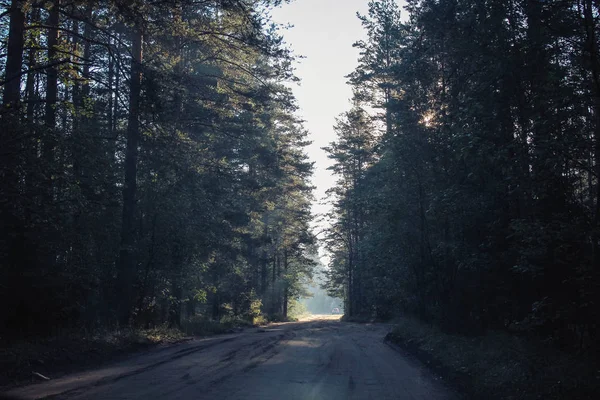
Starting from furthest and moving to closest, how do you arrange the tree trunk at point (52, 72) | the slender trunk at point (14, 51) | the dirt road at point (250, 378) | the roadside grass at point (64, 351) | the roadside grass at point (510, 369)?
the tree trunk at point (52, 72)
the slender trunk at point (14, 51)
the roadside grass at point (64, 351)
the dirt road at point (250, 378)
the roadside grass at point (510, 369)

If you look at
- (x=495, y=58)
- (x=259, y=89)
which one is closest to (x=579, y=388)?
(x=495, y=58)

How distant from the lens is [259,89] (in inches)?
911

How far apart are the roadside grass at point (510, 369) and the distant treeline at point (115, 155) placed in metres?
9.67

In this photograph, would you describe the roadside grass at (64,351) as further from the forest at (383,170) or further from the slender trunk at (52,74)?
the slender trunk at (52,74)

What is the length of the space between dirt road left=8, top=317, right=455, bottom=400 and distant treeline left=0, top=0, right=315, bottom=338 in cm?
365

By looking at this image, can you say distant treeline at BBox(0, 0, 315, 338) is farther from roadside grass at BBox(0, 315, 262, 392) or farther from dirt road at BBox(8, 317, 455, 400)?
dirt road at BBox(8, 317, 455, 400)

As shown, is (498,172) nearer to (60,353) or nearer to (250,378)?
(250,378)

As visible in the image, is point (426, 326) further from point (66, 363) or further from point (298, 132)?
point (298, 132)

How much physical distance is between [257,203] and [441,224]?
839 inches

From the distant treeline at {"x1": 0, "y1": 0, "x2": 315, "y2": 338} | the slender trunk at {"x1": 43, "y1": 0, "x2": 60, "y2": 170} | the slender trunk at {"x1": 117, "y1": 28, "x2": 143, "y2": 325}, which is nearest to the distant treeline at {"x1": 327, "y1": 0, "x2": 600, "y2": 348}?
the distant treeline at {"x1": 0, "y1": 0, "x2": 315, "y2": 338}

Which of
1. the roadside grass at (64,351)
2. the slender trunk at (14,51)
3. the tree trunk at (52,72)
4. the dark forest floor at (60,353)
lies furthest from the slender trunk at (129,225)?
the slender trunk at (14,51)

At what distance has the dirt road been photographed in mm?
7617

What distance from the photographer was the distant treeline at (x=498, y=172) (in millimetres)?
8664

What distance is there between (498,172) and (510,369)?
226 inches
